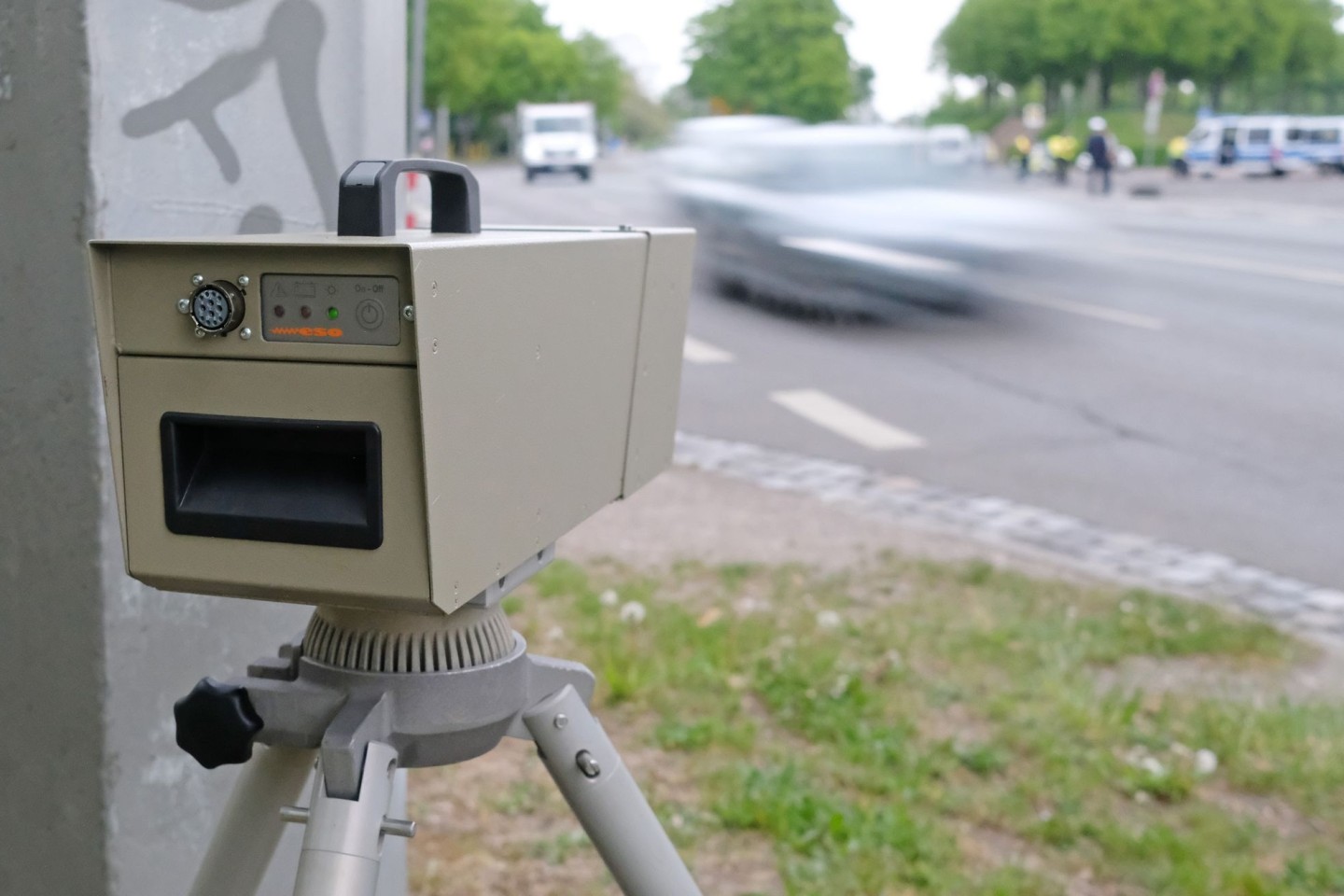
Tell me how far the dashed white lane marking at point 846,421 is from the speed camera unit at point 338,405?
20.9 ft

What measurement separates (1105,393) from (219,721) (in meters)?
8.11

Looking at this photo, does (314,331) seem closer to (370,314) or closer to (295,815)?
(370,314)

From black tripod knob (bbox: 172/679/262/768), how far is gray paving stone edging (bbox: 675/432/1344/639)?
4.15 meters

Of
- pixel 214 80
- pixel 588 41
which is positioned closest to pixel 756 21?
pixel 214 80

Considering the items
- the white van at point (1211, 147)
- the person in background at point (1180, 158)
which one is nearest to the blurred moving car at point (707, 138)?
the person in background at point (1180, 158)

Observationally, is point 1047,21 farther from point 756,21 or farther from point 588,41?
point 756,21

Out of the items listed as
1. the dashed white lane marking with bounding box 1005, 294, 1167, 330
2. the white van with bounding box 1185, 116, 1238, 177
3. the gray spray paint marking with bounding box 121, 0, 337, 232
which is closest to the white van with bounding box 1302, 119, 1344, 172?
the white van with bounding box 1185, 116, 1238, 177

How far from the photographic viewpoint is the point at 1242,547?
223 inches

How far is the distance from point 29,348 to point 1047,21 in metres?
42.3

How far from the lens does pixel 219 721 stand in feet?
4.23

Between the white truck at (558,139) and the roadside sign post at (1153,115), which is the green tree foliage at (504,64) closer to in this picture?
the white truck at (558,139)

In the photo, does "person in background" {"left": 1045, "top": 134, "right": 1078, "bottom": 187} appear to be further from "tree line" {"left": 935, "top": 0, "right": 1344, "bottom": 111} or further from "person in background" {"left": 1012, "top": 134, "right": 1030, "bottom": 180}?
"tree line" {"left": 935, "top": 0, "right": 1344, "bottom": 111}

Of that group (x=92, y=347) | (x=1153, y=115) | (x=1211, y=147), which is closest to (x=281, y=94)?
(x=92, y=347)

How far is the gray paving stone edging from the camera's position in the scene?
5008 millimetres
